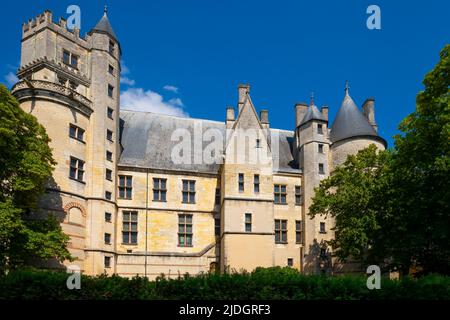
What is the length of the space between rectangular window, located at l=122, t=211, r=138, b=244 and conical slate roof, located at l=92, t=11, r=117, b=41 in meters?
13.4

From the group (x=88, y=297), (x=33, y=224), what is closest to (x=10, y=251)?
(x=33, y=224)

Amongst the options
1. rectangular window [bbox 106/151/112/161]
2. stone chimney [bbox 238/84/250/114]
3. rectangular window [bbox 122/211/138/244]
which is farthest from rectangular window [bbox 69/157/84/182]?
stone chimney [bbox 238/84/250/114]

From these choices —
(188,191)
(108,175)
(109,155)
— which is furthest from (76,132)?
(188,191)

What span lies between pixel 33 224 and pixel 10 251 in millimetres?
2268

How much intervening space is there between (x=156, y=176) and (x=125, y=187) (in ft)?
8.05

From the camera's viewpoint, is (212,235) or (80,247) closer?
(80,247)

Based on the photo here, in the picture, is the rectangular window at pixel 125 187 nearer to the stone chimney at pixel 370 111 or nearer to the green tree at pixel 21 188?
the green tree at pixel 21 188

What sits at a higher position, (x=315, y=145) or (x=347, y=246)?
(x=315, y=145)

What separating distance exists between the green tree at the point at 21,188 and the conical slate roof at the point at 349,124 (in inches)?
868

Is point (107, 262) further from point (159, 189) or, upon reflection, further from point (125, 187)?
point (159, 189)

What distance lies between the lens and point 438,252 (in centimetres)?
2431

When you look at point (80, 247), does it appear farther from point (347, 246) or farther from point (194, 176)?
point (347, 246)
